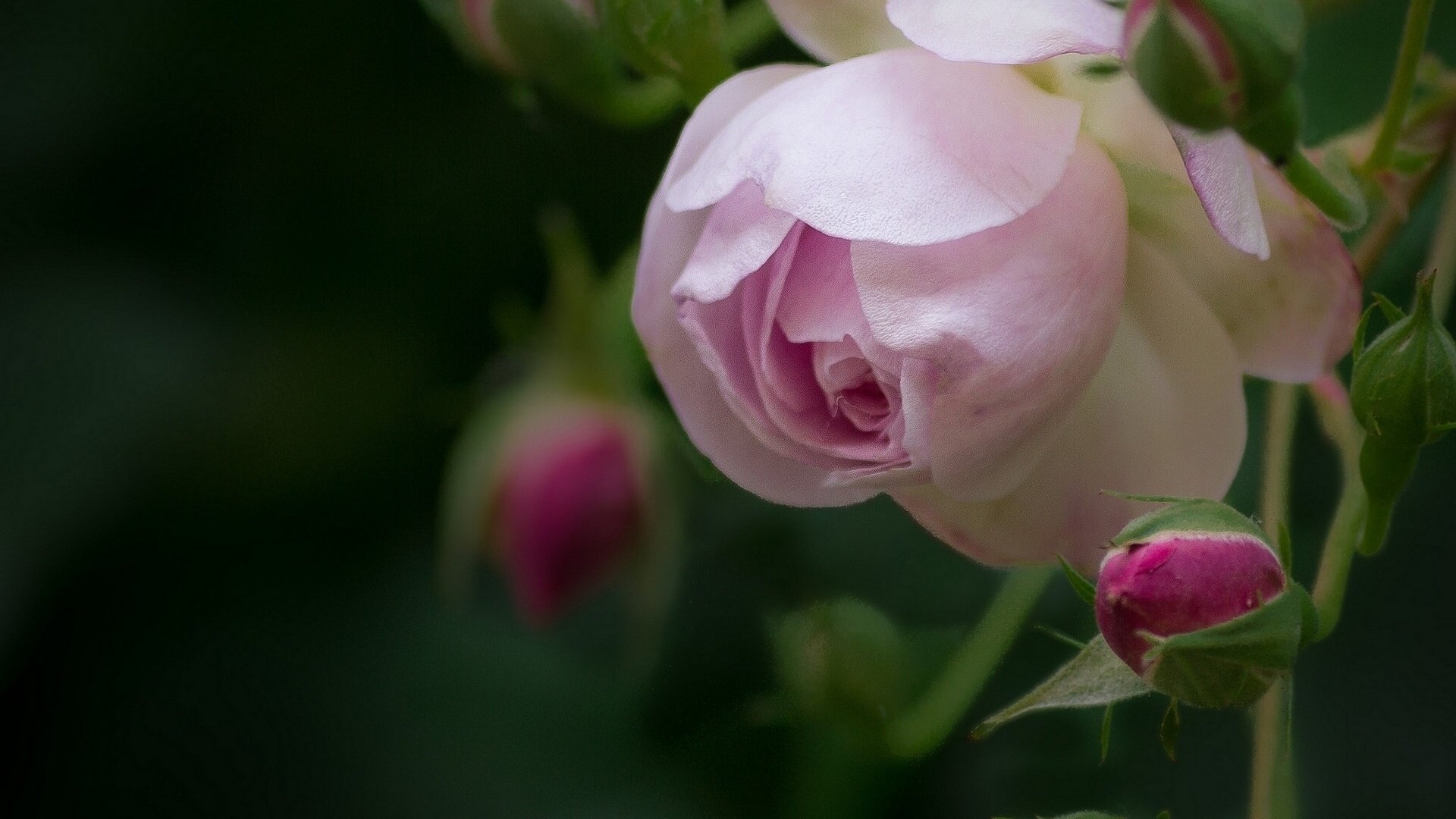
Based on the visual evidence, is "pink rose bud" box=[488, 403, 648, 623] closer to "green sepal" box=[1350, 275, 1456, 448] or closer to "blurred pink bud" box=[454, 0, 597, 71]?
"blurred pink bud" box=[454, 0, 597, 71]

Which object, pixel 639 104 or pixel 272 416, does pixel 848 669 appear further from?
pixel 272 416

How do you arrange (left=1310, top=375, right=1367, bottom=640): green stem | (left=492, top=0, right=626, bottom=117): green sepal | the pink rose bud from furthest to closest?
the pink rose bud
(left=492, top=0, right=626, bottom=117): green sepal
(left=1310, top=375, right=1367, bottom=640): green stem

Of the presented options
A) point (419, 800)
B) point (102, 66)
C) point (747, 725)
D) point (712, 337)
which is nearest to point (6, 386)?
point (102, 66)

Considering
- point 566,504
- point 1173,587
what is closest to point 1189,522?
point 1173,587

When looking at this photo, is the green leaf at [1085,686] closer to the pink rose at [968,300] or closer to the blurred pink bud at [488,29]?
the pink rose at [968,300]

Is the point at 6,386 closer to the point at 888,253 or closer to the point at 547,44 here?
the point at 547,44

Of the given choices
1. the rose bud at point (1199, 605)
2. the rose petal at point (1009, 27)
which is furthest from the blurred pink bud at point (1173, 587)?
the rose petal at point (1009, 27)

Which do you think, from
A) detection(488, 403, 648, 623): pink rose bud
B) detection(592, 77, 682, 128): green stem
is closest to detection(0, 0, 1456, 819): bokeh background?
detection(488, 403, 648, 623): pink rose bud
